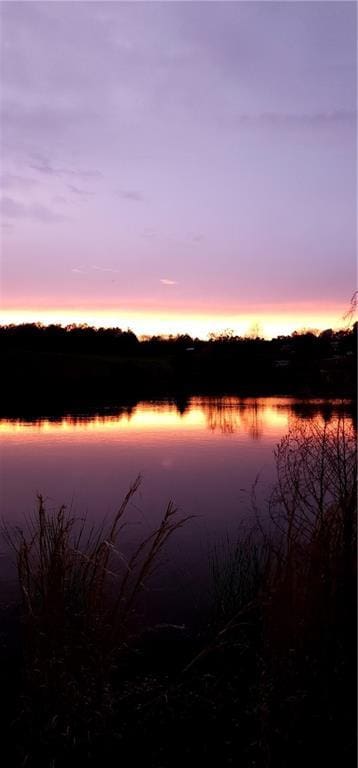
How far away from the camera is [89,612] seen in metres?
4.79

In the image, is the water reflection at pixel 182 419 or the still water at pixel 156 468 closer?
the still water at pixel 156 468

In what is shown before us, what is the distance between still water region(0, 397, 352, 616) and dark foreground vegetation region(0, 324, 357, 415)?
933cm

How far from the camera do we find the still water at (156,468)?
35.8 feet

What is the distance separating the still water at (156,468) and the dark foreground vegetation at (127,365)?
933 centimetres

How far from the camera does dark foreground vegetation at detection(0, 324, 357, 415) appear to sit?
47.7 meters

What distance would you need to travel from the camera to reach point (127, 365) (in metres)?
59.9

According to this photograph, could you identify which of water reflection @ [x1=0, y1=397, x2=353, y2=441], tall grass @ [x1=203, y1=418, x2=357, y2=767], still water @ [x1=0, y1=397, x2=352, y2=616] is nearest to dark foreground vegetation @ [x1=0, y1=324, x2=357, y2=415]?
water reflection @ [x1=0, y1=397, x2=353, y2=441]

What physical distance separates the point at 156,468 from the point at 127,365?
141 ft

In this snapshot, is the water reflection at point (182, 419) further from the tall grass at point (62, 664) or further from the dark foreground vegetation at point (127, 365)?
the tall grass at point (62, 664)

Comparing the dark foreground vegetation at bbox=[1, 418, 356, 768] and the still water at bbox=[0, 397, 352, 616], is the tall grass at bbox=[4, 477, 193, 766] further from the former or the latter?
the still water at bbox=[0, 397, 352, 616]

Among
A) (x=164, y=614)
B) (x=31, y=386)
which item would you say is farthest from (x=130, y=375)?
(x=164, y=614)

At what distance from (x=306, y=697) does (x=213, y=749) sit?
79cm

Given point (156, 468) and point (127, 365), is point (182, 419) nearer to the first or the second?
point (156, 468)

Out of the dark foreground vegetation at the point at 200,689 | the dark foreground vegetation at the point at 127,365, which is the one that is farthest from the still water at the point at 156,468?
the dark foreground vegetation at the point at 127,365
